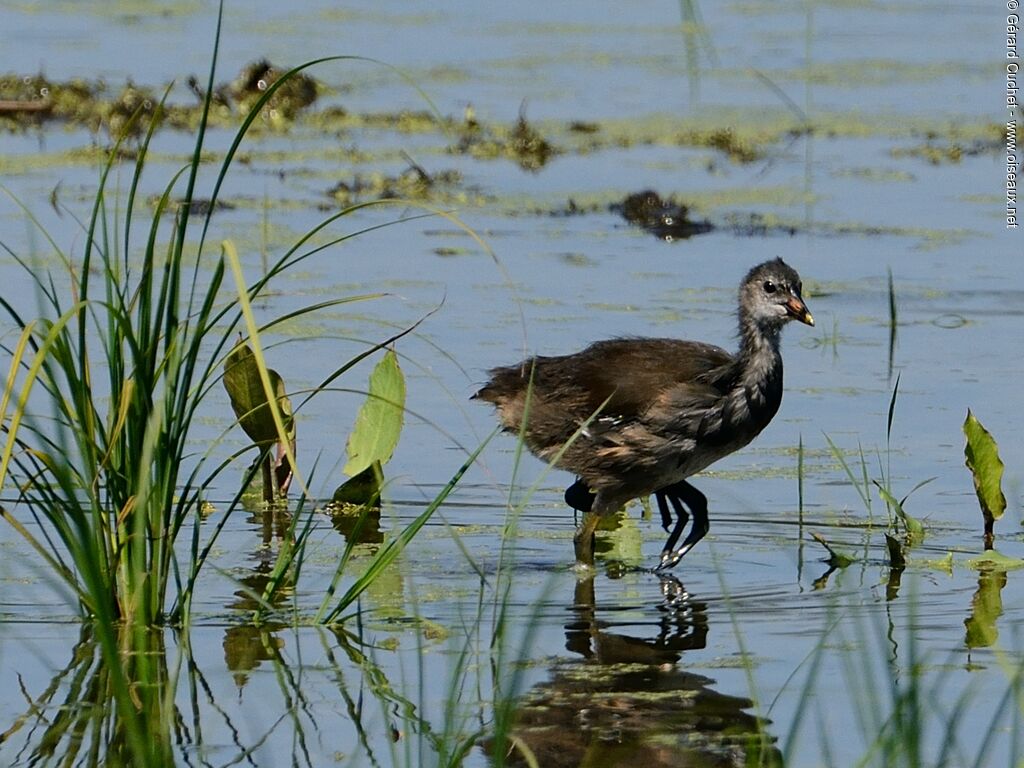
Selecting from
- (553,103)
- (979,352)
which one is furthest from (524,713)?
(553,103)

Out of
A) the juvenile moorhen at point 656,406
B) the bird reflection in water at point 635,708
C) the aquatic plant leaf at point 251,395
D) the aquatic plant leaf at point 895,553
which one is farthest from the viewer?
the juvenile moorhen at point 656,406

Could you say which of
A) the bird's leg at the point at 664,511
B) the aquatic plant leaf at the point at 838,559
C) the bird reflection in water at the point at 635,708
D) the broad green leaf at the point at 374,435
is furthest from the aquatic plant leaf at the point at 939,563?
the broad green leaf at the point at 374,435

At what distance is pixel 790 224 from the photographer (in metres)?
11.7

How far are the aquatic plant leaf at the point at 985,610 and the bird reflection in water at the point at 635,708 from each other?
781 millimetres

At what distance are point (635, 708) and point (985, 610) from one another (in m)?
1.43

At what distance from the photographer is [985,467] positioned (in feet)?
22.9

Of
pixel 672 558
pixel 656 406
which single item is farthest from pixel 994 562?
pixel 656 406

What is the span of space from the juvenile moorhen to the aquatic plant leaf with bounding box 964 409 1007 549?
28.9 inches

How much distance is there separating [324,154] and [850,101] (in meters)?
4.18

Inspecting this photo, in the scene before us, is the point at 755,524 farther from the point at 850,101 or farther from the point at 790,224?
the point at 850,101

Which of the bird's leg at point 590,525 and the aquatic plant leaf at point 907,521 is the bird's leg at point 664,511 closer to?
the bird's leg at point 590,525

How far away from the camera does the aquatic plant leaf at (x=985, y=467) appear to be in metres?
6.95

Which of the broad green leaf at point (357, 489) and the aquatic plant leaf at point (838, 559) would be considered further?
the broad green leaf at point (357, 489)

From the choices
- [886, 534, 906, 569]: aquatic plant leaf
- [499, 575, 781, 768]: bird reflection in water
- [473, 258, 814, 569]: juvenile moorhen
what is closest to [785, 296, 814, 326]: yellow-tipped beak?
[473, 258, 814, 569]: juvenile moorhen
